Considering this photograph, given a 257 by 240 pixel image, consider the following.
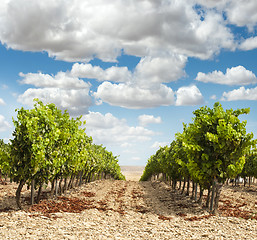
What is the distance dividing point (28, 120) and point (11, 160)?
3211 millimetres

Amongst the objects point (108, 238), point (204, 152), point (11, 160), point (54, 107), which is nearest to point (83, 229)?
point (108, 238)

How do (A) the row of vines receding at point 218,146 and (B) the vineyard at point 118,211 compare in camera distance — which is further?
Answer: (A) the row of vines receding at point 218,146

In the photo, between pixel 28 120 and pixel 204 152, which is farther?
pixel 204 152

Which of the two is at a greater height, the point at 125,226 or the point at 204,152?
the point at 204,152

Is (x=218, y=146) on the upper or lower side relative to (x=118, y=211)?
upper

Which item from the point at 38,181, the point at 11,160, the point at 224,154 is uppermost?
the point at 224,154

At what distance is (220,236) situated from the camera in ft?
42.8

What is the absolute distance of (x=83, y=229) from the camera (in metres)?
13.5

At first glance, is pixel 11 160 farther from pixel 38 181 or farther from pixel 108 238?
pixel 108 238

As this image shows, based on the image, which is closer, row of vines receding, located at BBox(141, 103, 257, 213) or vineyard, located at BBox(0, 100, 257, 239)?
vineyard, located at BBox(0, 100, 257, 239)

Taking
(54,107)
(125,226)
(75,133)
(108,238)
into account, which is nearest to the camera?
(108,238)

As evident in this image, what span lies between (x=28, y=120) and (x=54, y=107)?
6825 mm

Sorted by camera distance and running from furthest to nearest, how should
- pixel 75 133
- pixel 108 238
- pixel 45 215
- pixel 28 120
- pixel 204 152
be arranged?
pixel 75 133 < pixel 204 152 < pixel 28 120 < pixel 45 215 < pixel 108 238

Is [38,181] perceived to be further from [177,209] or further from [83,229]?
[177,209]
